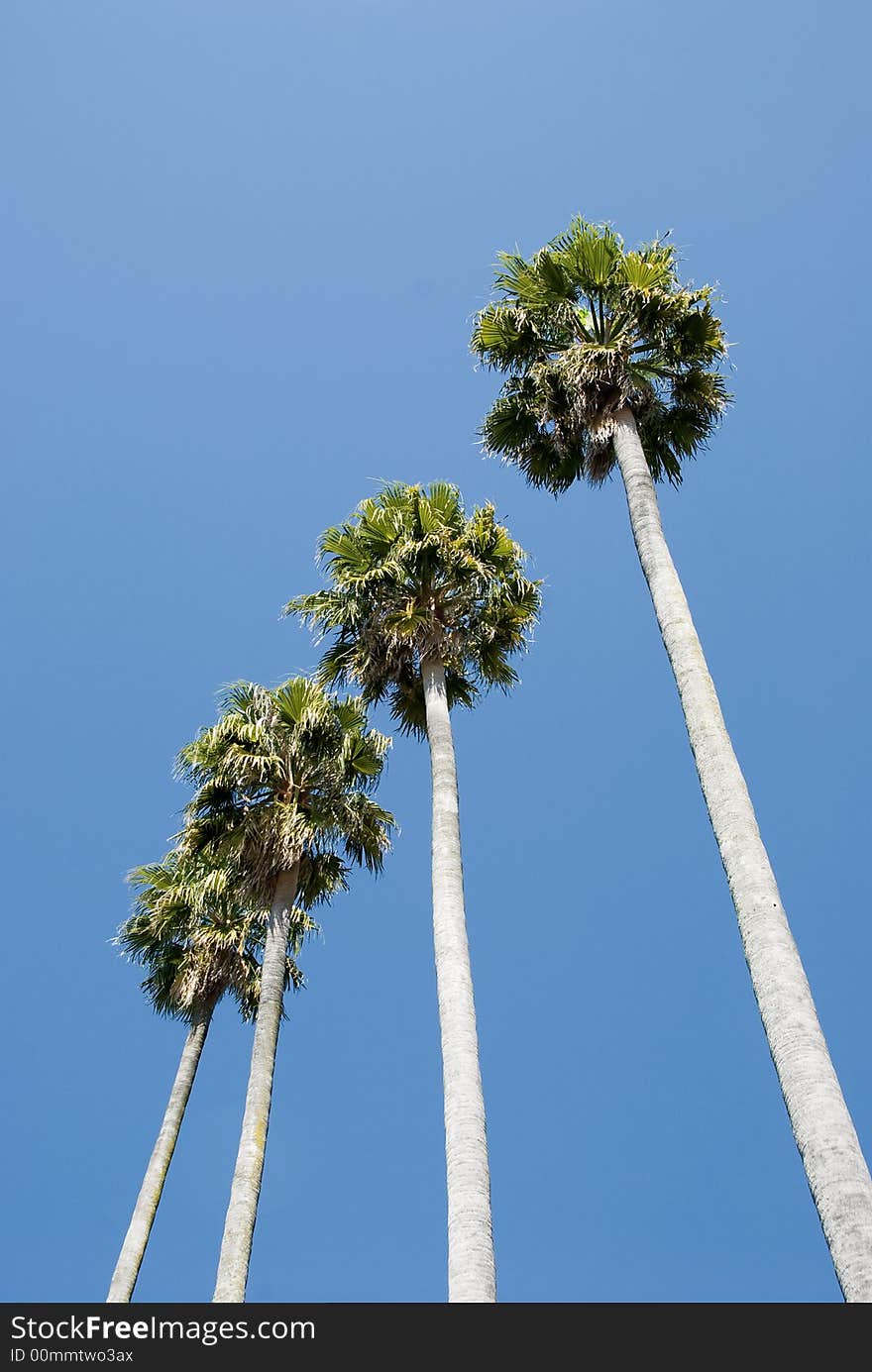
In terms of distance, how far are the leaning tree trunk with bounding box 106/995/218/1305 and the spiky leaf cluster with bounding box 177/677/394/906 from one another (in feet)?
13.0

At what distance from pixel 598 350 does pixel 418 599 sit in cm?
472

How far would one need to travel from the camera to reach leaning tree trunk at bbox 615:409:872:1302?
6852 millimetres

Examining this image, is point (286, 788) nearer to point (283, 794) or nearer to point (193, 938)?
point (283, 794)

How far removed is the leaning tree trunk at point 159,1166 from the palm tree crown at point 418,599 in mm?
7683

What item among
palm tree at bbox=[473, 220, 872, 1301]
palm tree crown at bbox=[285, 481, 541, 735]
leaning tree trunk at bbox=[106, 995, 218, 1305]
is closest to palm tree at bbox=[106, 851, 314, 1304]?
leaning tree trunk at bbox=[106, 995, 218, 1305]

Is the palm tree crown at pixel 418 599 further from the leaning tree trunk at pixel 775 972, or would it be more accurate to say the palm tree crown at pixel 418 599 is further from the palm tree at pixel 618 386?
the leaning tree trunk at pixel 775 972

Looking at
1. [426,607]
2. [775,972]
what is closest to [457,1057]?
[775,972]

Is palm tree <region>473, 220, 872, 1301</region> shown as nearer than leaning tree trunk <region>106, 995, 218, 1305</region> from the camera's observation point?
Yes

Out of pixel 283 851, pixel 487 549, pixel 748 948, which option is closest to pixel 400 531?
pixel 487 549

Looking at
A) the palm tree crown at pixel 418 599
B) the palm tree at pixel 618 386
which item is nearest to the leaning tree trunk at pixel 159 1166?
the palm tree crown at pixel 418 599

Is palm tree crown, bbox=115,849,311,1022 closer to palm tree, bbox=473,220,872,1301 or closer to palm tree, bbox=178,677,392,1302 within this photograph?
palm tree, bbox=178,677,392,1302

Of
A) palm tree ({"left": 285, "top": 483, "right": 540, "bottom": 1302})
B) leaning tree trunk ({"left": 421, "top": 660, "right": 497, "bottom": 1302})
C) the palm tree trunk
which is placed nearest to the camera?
leaning tree trunk ({"left": 421, "top": 660, "right": 497, "bottom": 1302})

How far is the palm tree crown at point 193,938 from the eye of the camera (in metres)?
20.1

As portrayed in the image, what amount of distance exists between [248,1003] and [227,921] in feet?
6.70
